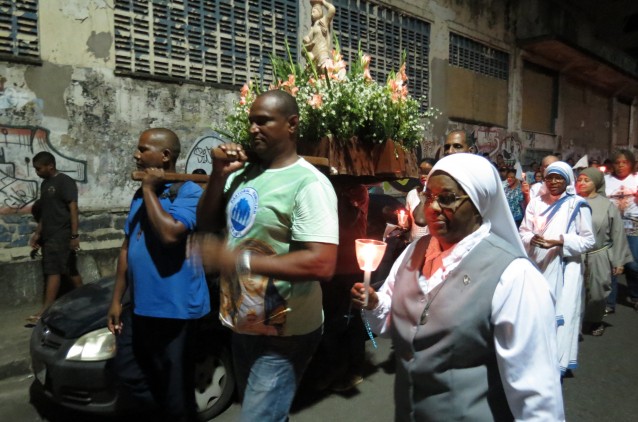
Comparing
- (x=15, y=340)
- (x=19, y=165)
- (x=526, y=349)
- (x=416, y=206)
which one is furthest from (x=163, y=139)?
(x=19, y=165)

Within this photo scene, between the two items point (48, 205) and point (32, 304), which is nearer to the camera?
point (48, 205)

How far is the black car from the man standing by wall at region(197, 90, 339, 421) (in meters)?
1.44

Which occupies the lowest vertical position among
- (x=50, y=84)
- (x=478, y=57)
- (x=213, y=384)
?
(x=213, y=384)

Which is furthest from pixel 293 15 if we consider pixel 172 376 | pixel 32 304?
pixel 172 376

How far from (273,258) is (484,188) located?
0.89 m

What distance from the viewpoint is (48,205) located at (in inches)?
243

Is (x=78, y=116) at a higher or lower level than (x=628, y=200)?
higher

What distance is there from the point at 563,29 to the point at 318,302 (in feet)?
65.3

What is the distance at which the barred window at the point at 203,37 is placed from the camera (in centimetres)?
789

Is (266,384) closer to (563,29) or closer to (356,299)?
(356,299)

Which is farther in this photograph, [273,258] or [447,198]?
[273,258]

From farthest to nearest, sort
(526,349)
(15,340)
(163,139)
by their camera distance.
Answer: (15,340)
(163,139)
(526,349)

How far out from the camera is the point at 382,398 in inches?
159

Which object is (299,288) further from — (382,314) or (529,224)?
(529,224)
